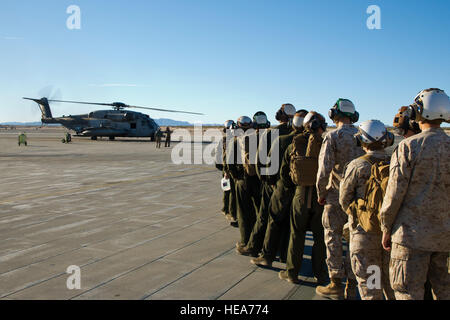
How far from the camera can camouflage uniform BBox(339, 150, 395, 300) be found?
3.40 metres

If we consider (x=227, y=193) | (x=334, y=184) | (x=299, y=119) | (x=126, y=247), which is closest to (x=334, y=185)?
(x=334, y=184)

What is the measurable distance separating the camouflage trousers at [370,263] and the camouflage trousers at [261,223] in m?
2.08

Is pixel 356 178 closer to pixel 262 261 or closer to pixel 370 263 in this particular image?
pixel 370 263

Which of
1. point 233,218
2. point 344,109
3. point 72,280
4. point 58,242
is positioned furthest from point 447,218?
point 58,242

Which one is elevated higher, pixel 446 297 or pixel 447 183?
pixel 447 183

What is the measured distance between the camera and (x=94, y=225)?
727cm

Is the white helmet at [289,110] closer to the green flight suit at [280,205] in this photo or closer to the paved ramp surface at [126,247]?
the green flight suit at [280,205]

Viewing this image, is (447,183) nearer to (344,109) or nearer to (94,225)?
(344,109)

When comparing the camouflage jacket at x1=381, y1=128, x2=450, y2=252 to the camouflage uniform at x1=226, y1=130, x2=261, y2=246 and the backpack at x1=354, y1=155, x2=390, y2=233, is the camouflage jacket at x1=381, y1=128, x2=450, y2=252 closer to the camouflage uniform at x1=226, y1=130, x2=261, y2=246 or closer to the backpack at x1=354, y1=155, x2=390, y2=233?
the backpack at x1=354, y1=155, x2=390, y2=233

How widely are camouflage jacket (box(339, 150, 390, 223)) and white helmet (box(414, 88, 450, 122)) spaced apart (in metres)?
0.67

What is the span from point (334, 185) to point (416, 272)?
1504 mm
